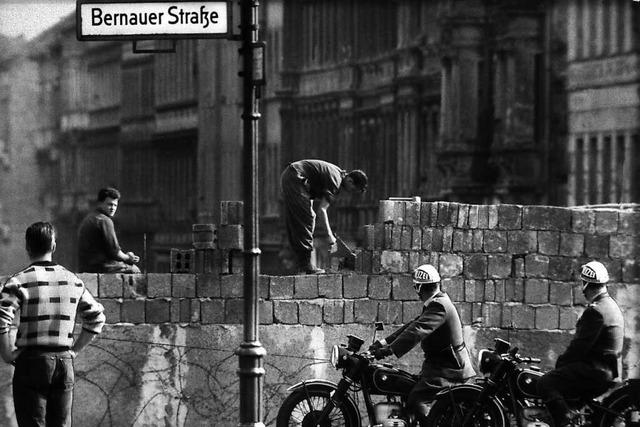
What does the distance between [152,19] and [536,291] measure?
5.12 metres

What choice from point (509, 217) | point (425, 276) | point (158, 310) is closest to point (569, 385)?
point (425, 276)

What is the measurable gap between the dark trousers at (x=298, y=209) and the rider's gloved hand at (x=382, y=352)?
3.56m

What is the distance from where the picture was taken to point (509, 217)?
17078 mm

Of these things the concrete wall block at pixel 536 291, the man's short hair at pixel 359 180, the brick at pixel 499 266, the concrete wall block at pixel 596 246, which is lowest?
the concrete wall block at pixel 536 291

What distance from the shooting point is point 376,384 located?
1458 cm

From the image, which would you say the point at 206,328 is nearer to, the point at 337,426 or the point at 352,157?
the point at 337,426

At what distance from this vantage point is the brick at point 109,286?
53.8ft

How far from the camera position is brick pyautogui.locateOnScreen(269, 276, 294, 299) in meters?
16.6

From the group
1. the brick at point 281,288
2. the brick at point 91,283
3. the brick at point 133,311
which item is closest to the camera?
the brick at point 91,283

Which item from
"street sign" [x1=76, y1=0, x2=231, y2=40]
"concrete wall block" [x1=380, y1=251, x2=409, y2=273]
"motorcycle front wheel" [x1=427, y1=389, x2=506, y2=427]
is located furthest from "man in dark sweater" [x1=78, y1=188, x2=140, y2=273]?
"motorcycle front wheel" [x1=427, y1=389, x2=506, y2=427]

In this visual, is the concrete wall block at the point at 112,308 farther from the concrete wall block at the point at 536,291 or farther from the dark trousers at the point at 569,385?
the dark trousers at the point at 569,385

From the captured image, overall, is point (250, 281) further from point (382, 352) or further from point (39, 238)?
point (39, 238)

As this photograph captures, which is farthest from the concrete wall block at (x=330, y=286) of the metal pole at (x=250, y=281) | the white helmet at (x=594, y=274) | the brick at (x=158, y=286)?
the white helmet at (x=594, y=274)

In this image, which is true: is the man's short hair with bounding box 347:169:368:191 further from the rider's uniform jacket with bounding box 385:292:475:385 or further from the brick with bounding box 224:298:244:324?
the rider's uniform jacket with bounding box 385:292:475:385
